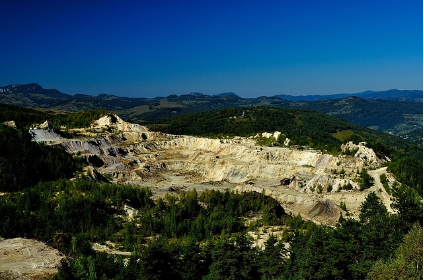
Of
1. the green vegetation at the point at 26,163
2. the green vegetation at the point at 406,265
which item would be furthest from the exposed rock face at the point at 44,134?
the green vegetation at the point at 406,265

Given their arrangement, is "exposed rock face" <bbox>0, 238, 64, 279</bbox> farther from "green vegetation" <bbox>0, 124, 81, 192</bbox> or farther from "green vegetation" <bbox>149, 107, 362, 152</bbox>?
"green vegetation" <bbox>149, 107, 362, 152</bbox>

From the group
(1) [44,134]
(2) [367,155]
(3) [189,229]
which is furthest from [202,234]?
(1) [44,134]

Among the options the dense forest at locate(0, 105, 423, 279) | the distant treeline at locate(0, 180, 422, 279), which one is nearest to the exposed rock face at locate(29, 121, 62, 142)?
the dense forest at locate(0, 105, 423, 279)

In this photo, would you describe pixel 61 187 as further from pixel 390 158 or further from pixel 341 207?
pixel 390 158

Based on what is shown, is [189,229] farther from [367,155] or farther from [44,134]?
[44,134]

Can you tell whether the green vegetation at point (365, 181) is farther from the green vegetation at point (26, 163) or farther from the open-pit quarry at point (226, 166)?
the green vegetation at point (26, 163)
